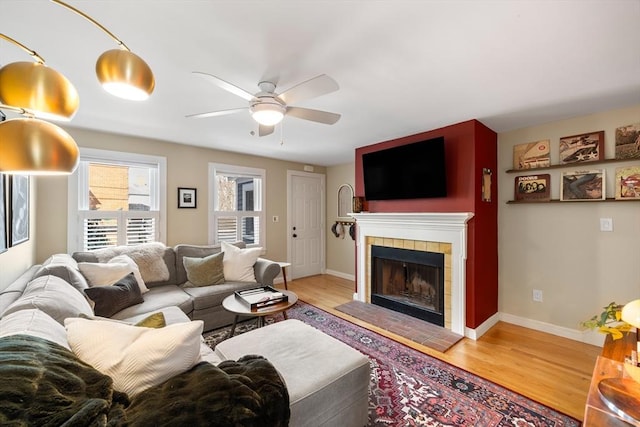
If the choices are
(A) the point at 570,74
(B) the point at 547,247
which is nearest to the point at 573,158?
(B) the point at 547,247

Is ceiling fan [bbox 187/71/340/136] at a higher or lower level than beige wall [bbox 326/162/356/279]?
higher

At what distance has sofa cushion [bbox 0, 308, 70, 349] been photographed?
1.10 metres

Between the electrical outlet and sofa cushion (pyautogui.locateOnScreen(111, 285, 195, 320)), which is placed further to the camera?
the electrical outlet

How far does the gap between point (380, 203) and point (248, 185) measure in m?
2.29

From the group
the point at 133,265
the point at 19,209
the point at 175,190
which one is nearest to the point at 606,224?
the point at 133,265

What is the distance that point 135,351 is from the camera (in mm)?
1075

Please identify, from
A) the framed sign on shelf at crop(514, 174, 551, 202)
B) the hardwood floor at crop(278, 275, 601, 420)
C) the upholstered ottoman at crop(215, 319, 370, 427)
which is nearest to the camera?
the upholstered ottoman at crop(215, 319, 370, 427)

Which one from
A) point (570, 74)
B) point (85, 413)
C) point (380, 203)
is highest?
point (570, 74)

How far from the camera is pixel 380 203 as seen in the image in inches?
151

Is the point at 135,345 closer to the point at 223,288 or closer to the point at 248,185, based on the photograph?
the point at 223,288

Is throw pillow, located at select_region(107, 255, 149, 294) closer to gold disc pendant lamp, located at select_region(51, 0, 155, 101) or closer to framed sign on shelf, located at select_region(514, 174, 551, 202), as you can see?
gold disc pendant lamp, located at select_region(51, 0, 155, 101)

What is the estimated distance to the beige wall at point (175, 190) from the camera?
303 centimetres

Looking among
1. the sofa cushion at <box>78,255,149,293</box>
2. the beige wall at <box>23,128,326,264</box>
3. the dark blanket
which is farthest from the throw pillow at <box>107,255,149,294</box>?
the dark blanket

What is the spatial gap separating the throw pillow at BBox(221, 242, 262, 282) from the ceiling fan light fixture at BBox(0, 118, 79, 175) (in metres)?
2.83
